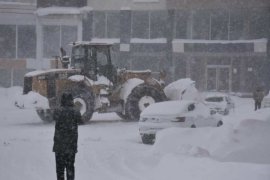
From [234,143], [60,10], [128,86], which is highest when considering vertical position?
[60,10]

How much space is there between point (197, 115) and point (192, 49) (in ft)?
95.6

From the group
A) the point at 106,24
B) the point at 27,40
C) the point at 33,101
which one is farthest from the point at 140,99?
the point at 27,40

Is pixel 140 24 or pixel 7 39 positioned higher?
pixel 140 24

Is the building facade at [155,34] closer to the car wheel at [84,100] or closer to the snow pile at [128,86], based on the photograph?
the snow pile at [128,86]

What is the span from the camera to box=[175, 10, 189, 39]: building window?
48.9 metres

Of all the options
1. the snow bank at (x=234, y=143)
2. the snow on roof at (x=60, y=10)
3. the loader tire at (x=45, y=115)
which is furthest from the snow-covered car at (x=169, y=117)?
the snow on roof at (x=60, y=10)

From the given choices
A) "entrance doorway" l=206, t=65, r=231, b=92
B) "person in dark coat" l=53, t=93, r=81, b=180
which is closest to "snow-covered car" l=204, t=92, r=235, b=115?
"entrance doorway" l=206, t=65, r=231, b=92

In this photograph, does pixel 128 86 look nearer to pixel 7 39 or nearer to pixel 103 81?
pixel 103 81

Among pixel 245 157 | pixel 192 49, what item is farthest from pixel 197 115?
pixel 192 49

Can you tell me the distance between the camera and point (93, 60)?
23828 millimetres

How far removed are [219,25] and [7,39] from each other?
58.3ft

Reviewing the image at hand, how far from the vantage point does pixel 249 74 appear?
47906 mm

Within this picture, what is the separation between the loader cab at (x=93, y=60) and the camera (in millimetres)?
23750

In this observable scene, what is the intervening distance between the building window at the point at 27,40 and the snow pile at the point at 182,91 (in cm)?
2724
